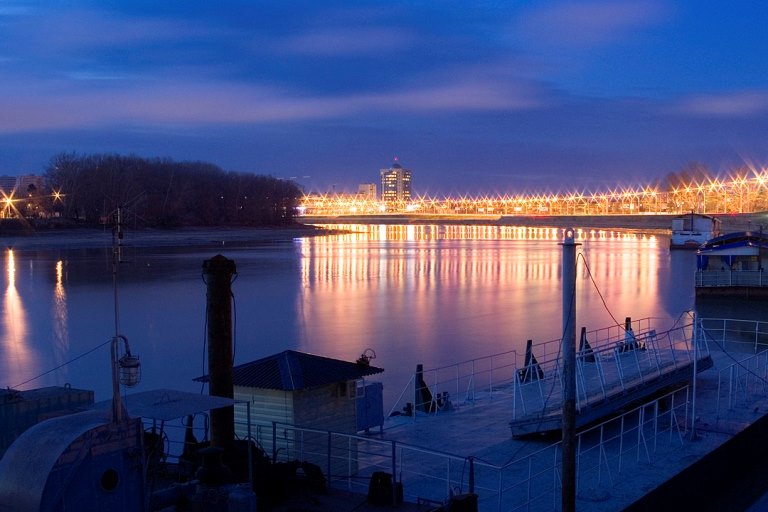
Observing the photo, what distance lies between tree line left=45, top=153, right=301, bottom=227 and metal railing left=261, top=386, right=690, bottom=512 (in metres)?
82.9

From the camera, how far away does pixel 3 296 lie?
40.9 meters

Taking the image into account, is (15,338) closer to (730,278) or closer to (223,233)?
(730,278)

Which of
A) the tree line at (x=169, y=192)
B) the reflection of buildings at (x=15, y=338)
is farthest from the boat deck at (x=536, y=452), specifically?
the tree line at (x=169, y=192)

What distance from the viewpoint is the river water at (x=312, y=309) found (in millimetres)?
23156

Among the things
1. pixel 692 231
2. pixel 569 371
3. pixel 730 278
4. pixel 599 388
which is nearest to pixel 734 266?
pixel 730 278

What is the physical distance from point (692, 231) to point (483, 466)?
7931 cm

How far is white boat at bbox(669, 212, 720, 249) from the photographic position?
81.4 meters

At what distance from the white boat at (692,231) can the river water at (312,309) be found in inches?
570

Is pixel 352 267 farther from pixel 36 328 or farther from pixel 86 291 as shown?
pixel 36 328

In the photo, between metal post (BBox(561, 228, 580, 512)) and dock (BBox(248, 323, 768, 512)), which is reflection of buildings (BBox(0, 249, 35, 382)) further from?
metal post (BBox(561, 228, 580, 512))

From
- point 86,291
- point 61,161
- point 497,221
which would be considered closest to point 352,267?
point 86,291

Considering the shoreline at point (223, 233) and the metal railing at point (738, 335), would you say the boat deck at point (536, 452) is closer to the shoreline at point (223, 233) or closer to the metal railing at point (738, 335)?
the metal railing at point (738, 335)

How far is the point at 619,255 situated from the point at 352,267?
27.8 metres

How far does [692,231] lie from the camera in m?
83.7
